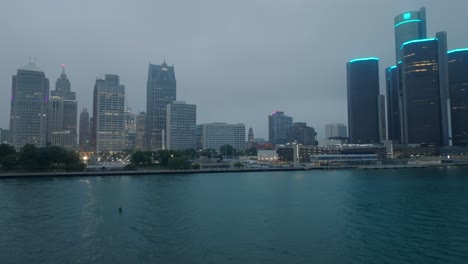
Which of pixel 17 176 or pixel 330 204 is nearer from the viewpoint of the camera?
pixel 330 204

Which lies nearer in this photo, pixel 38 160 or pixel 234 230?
pixel 234 230

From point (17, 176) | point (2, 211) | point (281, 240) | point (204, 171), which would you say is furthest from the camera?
point (204, 171)

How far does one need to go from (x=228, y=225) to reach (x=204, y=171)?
93.0m

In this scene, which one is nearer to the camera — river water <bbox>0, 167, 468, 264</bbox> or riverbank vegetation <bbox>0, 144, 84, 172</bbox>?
river water <bbox>0, 167, 468, 264</bbox>

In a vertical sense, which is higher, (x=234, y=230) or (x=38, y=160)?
(x=38, y=160)

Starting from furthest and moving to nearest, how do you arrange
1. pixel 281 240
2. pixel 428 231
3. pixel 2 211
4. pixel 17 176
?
pixel 17 176 < pixel 2 211 < pixel 428 231 < pixel 281 240

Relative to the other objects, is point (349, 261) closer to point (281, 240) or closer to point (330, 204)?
point (281, 240)

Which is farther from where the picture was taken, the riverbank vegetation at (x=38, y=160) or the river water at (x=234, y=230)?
the riverbank vegetation at (x=38, y=160)

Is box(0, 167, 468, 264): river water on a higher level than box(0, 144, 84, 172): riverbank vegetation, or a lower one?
lower

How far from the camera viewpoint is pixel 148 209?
4331 cm

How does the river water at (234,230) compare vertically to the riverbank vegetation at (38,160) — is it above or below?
below

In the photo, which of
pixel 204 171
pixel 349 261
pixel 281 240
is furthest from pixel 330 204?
pixel 204 171

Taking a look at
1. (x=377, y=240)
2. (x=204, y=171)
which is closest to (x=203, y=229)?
(x=377, y=240)

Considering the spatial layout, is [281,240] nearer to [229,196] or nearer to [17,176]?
[229,196]
